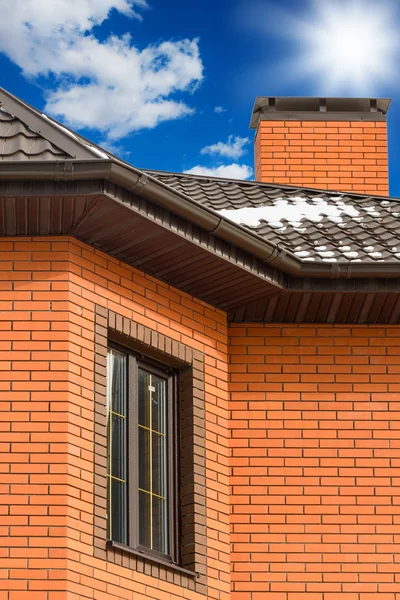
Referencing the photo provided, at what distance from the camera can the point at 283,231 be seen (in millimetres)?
11422

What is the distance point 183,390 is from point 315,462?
125cm

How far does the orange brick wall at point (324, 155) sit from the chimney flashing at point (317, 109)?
87mm

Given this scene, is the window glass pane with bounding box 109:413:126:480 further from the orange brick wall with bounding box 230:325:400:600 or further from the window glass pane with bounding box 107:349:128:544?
the orange brick wall with bounding box 230:325:400:600

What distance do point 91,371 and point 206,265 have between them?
1.44 meters

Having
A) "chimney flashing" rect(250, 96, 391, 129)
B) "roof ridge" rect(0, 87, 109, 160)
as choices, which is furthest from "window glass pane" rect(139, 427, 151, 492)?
"chimney flashing" rect(250, 96, 391, 129)

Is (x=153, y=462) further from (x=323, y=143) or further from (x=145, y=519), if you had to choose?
(x=323, y=143)

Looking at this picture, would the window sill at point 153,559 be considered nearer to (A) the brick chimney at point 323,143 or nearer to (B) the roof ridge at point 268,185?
(B) the roof ridge at point 268,185

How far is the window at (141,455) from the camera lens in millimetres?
9531

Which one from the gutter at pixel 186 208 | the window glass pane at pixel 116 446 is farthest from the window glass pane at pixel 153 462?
the gutter at pixel 186 208

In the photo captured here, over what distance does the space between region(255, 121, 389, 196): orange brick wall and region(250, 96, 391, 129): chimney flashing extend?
0.28 feet

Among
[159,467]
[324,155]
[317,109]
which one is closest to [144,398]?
[159,467]

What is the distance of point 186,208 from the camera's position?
973 centimetres

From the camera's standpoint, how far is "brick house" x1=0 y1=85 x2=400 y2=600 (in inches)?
354

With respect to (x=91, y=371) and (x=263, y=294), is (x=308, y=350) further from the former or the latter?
(x=91, y=371)
